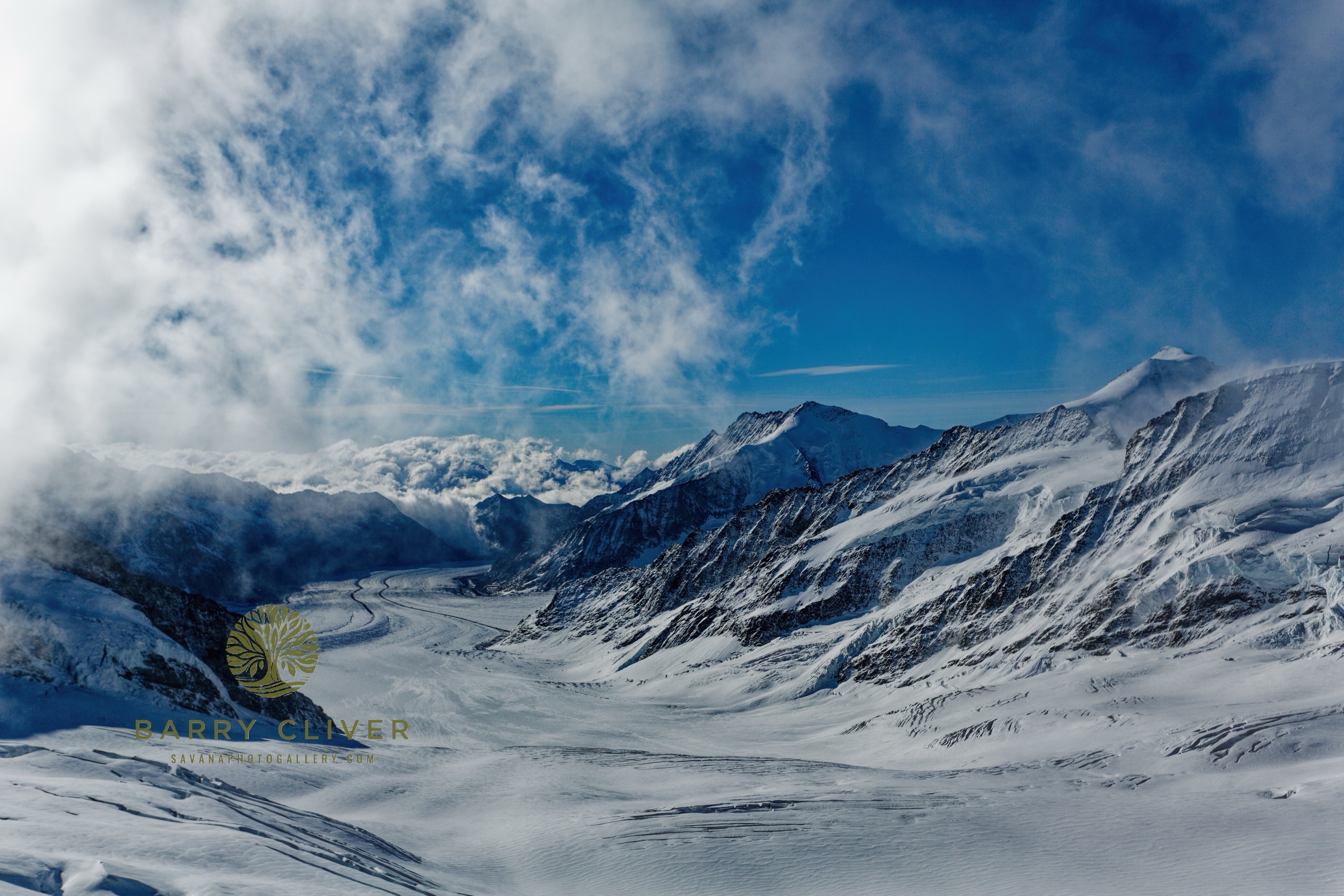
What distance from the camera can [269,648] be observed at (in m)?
35.1

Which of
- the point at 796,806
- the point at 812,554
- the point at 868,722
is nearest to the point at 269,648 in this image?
the point at 796,806

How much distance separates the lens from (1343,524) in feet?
151

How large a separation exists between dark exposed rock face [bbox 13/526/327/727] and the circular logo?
2.04 feet

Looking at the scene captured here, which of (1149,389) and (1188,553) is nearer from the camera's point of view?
(1188,553)

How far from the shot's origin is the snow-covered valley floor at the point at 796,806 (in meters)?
14.3

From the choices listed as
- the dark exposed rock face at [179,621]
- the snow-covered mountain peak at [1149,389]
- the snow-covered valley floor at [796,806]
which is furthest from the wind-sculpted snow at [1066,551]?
the dark exposed rock face at [179,621]

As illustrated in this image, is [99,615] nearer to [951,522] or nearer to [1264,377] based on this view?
[951,522]

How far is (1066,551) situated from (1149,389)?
233 feet

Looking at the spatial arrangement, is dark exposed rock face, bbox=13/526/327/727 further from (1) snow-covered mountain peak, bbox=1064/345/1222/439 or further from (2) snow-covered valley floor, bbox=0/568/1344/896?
(1) snow-covered mountain peak, bbox=1064/345/1222/439

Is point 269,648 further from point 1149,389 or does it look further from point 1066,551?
point 1149,389

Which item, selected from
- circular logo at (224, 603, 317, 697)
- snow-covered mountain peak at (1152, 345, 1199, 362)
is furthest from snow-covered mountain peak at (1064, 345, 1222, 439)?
circular logo at (224, 603, 317, 697)

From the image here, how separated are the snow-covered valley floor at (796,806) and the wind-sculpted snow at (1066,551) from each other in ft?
19.0

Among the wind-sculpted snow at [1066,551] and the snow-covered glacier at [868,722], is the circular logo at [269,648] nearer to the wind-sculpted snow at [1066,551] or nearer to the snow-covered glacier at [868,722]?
the snow-covered glacier at [868,722]

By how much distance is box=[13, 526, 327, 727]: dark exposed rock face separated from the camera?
32562 mm
